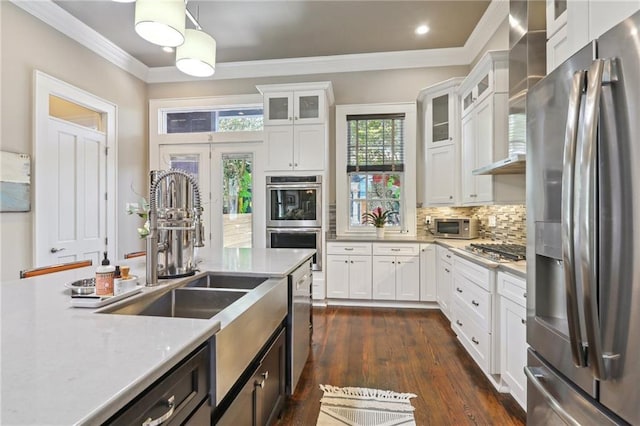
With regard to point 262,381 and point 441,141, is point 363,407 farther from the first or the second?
point 441,141

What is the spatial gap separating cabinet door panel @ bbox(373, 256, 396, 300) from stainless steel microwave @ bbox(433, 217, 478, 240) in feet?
2.45

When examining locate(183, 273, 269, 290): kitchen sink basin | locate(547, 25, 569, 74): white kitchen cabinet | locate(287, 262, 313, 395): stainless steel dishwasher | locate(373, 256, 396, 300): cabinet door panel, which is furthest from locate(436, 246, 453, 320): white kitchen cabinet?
locate(183, 273, 269, 290): kitchen sink basin

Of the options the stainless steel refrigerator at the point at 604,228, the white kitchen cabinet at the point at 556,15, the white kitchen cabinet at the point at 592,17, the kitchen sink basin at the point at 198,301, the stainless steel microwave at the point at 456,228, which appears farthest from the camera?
the stainless steel microwave at the point at 456,228

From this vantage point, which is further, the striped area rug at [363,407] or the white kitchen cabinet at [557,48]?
the striped area rug at [363,407]

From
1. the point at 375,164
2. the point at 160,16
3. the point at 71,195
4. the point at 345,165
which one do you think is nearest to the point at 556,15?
the point at 160,16

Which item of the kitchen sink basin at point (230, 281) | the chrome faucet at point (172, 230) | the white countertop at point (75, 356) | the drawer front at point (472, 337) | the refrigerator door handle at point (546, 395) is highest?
the chrome faucet at point (172, 230)

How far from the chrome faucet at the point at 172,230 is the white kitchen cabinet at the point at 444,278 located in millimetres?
2582

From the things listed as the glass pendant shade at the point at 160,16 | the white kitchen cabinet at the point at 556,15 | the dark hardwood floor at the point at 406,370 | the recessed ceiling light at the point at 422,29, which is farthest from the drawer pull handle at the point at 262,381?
the recessed ceiling light at the point at 422,29

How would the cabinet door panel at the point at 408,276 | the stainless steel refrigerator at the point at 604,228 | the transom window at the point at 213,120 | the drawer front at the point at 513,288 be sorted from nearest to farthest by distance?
the stainless steel refrigerator at the point at 604,228, the drawer front at the point at 513,288, the cabinet door panel at the point at 408,276, the transom window at the point at 213,120

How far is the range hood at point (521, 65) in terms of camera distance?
2258 mm

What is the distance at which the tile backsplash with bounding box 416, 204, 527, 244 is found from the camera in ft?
9.97

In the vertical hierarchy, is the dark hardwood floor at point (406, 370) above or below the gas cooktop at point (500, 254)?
below

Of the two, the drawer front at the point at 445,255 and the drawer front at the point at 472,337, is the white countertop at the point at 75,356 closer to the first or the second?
the drawer front at the point at 472,337

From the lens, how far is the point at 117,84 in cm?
430
